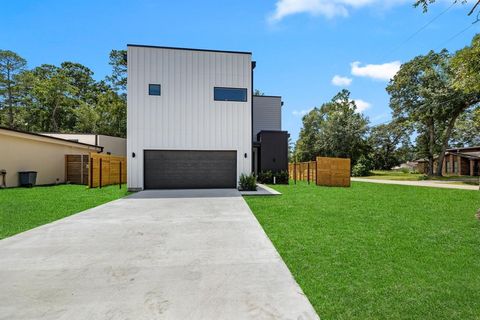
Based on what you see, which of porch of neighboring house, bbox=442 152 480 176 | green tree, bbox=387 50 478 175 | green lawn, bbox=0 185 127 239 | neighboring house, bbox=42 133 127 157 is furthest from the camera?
porch of neighboring house, bbox=442 152 480 176

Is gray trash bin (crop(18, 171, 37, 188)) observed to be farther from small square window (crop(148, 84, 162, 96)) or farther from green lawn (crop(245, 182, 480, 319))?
green lawn (crop(245, 182, 480, 319))

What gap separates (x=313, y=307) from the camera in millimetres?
2311

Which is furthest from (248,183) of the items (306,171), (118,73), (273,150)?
(118,73)

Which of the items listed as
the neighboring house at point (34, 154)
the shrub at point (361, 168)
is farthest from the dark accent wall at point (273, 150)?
the shrub at point (361, 168)

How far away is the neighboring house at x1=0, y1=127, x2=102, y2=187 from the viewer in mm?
12117

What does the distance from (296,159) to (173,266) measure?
3859 cm

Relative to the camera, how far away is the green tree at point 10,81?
1076 inches

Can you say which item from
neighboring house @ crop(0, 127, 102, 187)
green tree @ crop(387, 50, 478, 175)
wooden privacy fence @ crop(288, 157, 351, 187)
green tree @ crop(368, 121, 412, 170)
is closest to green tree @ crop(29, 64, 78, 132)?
neighboring house @ crop(0, 127, 102, 187)

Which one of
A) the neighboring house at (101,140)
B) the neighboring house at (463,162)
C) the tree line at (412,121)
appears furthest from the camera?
the neighboring house at (463,162)

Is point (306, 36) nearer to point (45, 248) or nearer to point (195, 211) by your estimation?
point (195, 211)

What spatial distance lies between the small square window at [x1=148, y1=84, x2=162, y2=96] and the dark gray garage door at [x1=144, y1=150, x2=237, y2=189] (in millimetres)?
2650

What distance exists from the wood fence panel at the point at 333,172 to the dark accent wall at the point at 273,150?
6.98ft

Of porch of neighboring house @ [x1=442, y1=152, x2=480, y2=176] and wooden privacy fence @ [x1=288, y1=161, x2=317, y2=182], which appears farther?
porch of neighboring house @ [x1=442, y1=152, x2=480, y2=176]

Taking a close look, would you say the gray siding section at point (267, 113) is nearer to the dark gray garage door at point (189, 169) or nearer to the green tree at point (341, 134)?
the dark gray garage door at point (189, 169)
